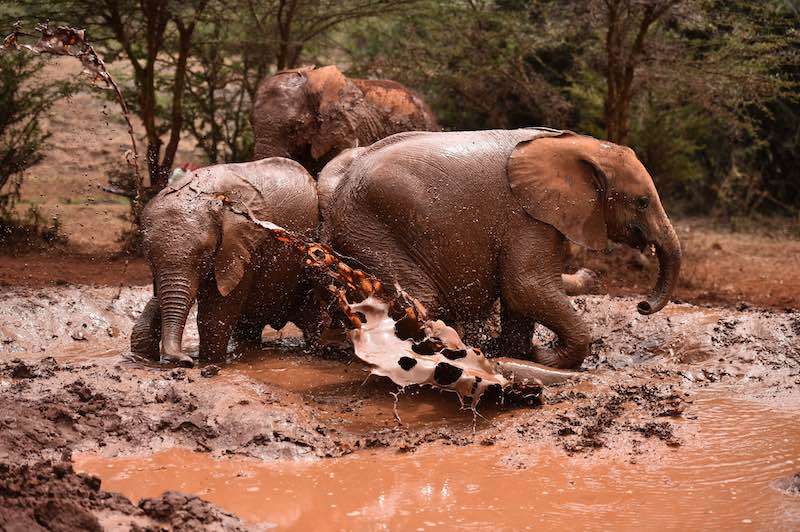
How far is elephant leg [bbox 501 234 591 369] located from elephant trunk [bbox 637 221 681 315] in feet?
2.27

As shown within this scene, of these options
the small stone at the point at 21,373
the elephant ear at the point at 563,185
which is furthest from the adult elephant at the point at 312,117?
the small stone at the point at 21,373

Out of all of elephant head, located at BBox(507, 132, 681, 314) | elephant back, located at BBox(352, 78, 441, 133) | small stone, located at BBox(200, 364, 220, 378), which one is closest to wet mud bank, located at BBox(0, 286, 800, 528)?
small stone, located at BBox(200, 364, 220, 378)

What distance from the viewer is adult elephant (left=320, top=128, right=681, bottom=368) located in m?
7.60

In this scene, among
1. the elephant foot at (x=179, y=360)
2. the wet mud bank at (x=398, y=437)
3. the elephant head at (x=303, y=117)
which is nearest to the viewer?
the wet mud bank at (x=398, y=437)

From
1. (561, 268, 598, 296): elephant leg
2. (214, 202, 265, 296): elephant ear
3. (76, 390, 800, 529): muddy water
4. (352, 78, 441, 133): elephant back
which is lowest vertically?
(561, 268, 598, 296): elephant leg

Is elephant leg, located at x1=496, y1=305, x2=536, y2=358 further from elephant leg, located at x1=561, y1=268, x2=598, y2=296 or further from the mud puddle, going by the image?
elephant leg, located at x1=561, y1=268, x2=598, y2=296

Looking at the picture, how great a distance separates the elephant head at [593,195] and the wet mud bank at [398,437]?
1.01m

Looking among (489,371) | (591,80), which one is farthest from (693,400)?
(591,80)

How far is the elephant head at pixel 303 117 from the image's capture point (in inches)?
478

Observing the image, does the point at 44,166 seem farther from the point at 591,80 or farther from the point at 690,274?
the point at 690,274

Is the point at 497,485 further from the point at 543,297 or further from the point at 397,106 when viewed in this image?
the point at 397,106

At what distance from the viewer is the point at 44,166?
58.1ft

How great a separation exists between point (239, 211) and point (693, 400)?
360 centimetres

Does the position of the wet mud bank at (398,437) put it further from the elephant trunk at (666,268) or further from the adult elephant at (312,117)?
the adult elephant at (312,117)
